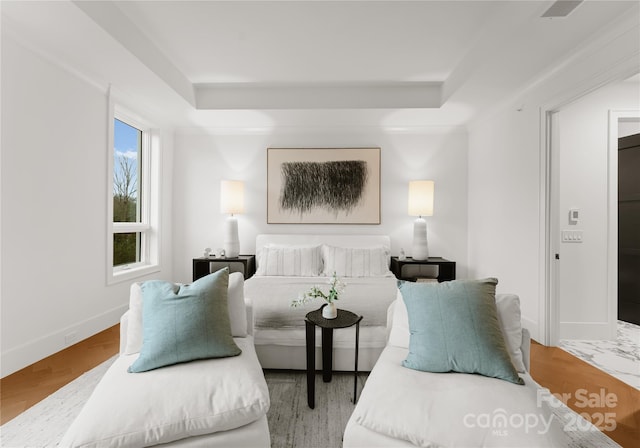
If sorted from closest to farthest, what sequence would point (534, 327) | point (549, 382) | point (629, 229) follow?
1. point (549, 382)
2. point (534, 327)
3. point (629, 229)

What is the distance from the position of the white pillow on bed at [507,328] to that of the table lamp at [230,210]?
2.85 meters

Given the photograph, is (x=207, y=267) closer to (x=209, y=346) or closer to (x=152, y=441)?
(x=209, y=346)

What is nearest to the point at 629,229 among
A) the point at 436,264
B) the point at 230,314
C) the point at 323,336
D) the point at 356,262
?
the point at 436,264

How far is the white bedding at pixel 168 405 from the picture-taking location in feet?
4.00

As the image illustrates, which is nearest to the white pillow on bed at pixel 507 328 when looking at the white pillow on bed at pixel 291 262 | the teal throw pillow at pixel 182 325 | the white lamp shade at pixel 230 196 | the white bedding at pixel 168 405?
the white bedding at pixel 168 405

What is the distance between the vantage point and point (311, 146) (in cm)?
449

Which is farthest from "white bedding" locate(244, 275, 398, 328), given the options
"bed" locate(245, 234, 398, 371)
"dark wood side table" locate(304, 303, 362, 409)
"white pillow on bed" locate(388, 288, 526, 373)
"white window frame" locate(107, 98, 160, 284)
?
"white window frame" locate(107, 98, 160, 284)

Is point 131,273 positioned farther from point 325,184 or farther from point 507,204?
point 507,204

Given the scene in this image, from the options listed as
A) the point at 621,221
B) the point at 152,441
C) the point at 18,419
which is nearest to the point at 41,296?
the point at 18,419

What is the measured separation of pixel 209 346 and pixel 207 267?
2781mm

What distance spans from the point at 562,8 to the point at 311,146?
3.04 metres

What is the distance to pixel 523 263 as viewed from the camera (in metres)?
3.24

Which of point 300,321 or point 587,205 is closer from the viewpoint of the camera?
point 300,321

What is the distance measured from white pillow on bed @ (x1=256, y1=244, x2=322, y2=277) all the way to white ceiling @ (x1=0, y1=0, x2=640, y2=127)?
1.73m
